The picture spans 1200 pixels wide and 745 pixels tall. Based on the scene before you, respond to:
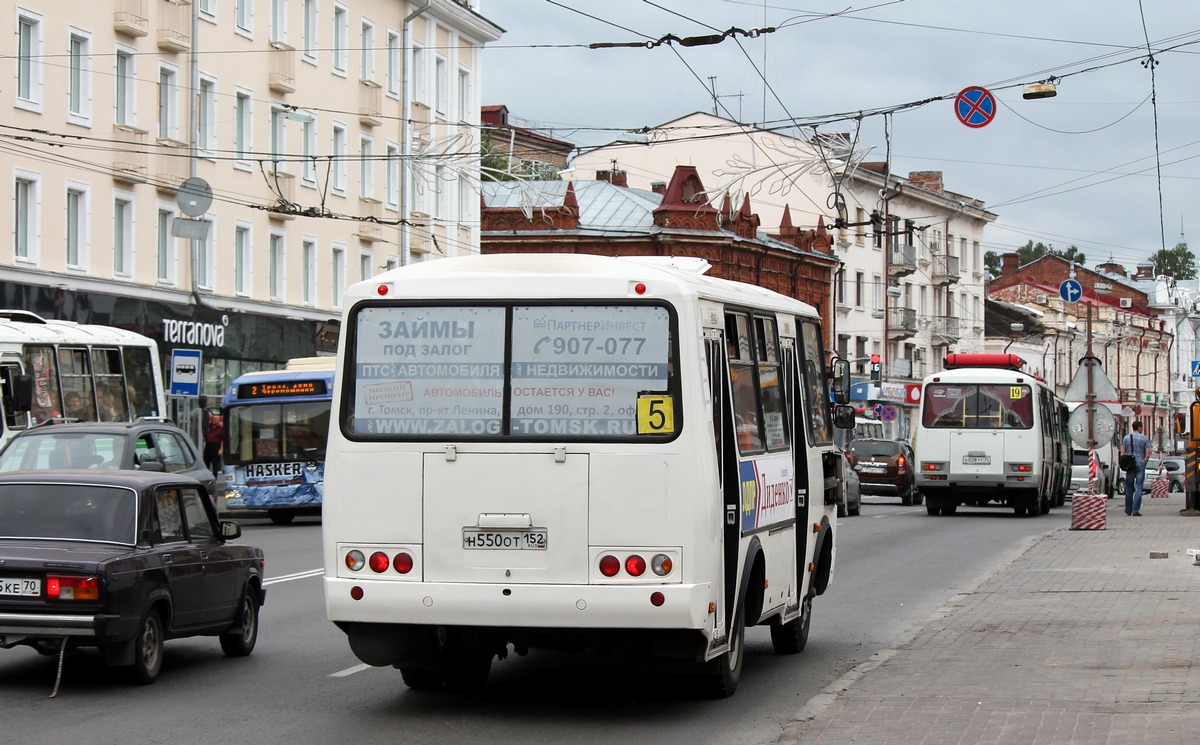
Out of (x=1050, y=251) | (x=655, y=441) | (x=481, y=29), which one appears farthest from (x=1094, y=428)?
(x=1050, y=251)

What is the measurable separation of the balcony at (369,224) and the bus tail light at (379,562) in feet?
137

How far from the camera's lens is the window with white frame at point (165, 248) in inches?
1634

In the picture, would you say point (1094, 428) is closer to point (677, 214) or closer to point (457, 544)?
point (457, 544)

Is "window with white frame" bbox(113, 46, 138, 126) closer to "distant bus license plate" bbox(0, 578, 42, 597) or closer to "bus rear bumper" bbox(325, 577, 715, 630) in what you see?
"distant bus license plate" bbox(0, 578, 42, 597)

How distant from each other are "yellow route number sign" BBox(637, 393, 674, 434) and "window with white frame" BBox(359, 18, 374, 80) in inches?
1682

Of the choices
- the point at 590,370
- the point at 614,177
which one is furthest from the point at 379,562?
the point at 614,177

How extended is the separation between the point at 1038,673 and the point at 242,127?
3621 cm

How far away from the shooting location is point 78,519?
11203 millimetres

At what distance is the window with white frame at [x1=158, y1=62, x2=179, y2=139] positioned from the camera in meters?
41.1

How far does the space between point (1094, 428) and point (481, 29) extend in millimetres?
34715

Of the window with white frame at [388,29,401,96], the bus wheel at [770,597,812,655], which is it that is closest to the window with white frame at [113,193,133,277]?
the window with white frame at [388,29,401,96]

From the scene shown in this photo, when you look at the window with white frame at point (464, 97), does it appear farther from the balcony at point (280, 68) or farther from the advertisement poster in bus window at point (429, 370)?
the advertisement poster in bus window at point (429, 370)

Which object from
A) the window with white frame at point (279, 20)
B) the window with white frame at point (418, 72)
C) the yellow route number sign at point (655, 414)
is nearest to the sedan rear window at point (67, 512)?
the yellow route number sign at point (655, 414)

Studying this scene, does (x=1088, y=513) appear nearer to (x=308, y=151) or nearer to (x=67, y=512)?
(x=67, y=512)
